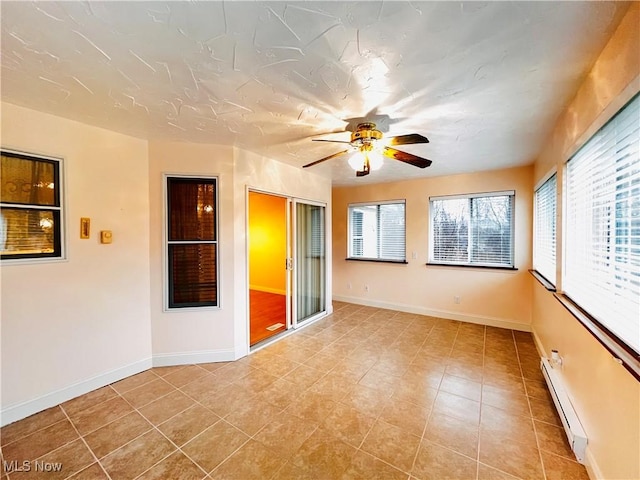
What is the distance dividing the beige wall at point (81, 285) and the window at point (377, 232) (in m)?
3.66

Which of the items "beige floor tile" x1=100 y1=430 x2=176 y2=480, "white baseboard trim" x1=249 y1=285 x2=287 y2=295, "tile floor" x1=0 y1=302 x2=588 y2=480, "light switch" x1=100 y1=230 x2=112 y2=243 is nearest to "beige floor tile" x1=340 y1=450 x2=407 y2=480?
"tile floor" x1=0 y1=302 x2=588 y2=480

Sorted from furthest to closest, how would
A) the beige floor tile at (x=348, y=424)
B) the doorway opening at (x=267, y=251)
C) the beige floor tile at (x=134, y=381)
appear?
the doorway opening at (x=267, y=251), the beige floor tile at (x=134, y=381), the beige floor tile at (x=348, y=424)

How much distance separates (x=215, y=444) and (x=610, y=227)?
9.17 ft

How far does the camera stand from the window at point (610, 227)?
4.15 feet

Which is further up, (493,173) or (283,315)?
(493,173)

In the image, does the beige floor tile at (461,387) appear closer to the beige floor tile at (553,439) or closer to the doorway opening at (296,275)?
the beige floor tile at (553,439)

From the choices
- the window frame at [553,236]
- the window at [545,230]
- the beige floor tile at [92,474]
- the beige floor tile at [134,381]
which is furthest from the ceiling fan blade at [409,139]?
the beige floor tile at [134,381]

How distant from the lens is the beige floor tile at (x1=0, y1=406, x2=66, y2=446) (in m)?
1.83

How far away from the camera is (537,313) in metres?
3.28

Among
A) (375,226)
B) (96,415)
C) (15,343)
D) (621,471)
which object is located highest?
(375,226)

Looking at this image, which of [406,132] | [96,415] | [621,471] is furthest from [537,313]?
[96,415]

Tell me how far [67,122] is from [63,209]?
0.74 m

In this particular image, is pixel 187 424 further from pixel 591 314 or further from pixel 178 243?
pixel 591 314

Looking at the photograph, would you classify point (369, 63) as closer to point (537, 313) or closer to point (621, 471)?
point (621, 471)
